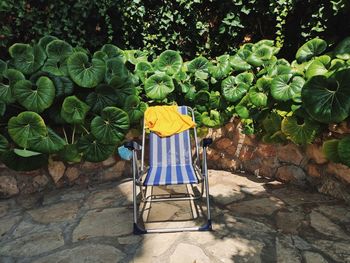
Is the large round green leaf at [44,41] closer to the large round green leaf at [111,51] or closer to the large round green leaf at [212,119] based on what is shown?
the large round green leaf at [111,51]

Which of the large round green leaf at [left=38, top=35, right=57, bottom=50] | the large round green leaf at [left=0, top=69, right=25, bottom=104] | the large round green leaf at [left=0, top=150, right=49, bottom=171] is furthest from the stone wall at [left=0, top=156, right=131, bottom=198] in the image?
the large round green leaf at [left=38, top=35, right=57, bottom=50]

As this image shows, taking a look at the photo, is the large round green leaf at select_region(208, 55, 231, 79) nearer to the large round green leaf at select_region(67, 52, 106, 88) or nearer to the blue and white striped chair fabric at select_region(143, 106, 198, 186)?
the blue and white striped chair fabric at select_region(143, 106, 198, 186)

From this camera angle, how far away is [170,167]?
3281 millimetres

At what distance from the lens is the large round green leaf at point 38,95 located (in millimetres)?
3207

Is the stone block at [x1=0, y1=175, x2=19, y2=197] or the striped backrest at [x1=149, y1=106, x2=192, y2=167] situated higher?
the striped backrest at [x1=149, y1=106, x2=192, y2=167]

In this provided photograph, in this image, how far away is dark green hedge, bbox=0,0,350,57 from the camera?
13.1 feet

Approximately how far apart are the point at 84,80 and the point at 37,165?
103cm

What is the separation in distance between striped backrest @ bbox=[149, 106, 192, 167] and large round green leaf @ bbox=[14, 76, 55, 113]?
44.3 inches

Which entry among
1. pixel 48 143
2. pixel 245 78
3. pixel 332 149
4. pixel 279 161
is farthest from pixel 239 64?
pixel 48 143

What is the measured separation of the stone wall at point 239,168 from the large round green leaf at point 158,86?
84 centimetres

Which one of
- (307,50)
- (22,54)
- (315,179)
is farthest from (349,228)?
(22,54)

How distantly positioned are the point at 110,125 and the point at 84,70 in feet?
2.09

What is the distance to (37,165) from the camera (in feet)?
11.2

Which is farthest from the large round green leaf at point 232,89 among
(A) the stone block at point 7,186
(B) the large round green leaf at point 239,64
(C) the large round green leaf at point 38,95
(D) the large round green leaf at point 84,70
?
(A) the stone block at point 7,186
